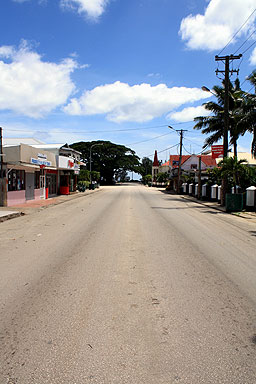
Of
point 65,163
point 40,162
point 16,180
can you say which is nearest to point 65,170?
point 65,163

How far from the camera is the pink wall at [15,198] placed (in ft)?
64.6

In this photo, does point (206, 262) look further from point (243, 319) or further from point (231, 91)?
point (231, 91)

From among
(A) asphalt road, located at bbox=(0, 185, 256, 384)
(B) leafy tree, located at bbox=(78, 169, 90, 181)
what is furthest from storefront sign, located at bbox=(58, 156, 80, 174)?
(A) asphalt road, located at bbox=(0, 185, 256, 384)

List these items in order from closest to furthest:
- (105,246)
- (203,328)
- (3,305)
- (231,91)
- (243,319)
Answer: (203,328), (243,319), (3,305), (105,246), (231,91)

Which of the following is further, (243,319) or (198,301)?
(198,301)

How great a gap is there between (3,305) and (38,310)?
1.82 feet

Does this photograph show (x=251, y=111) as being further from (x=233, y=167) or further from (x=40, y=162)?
(x=40, y=162)

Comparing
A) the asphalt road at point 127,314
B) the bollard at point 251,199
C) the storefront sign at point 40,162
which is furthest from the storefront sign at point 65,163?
the asphalt road at point 127,314

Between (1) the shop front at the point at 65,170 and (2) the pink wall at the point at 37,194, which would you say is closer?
(2) the pink wall at the point at 37,194

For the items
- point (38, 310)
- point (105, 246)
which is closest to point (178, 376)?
point (38, 310)

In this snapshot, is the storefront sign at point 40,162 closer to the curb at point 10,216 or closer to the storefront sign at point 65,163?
the storefront sign at point 65,163

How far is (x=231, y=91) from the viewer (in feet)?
102

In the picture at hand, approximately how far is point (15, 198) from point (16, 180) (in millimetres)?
1285

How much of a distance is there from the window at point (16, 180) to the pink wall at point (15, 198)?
11.4 inches
